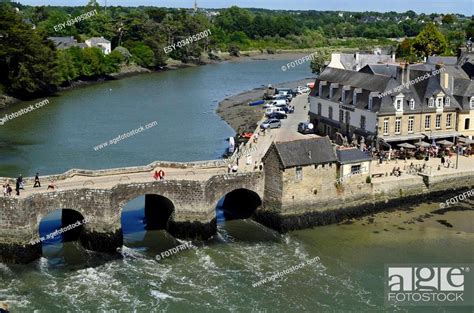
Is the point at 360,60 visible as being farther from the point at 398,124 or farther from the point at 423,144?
the point at 423,144

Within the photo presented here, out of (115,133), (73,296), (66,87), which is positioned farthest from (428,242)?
(66,87)

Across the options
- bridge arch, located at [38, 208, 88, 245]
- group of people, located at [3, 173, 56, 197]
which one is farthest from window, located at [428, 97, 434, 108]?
group of people, located at [3, 173, 56, 197]

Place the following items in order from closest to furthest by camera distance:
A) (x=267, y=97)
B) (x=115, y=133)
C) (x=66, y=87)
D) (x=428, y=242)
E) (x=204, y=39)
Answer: (x=428, y=242) → (x=115, y=133) → (x=267, y=97) → (x=66, y=87) → (x=204, y=39)

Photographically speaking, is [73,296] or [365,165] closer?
[73,296]

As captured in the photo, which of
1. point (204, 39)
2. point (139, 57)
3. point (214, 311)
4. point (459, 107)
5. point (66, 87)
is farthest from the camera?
point (204, 39)

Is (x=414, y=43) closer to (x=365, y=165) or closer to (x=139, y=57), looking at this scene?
(x=139, y=57)

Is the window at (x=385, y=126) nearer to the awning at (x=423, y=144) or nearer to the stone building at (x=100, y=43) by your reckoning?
the awning at (x=423, y=144)
